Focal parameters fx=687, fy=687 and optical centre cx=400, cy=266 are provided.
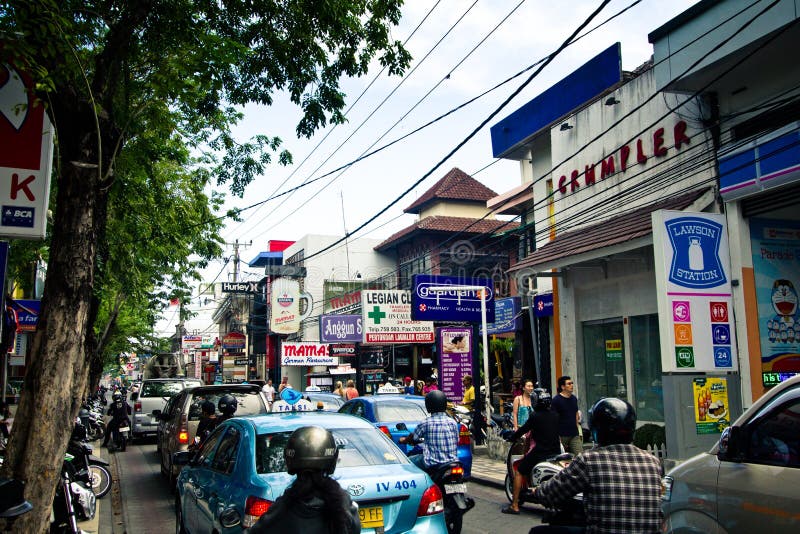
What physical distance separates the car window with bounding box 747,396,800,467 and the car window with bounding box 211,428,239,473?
4.05m

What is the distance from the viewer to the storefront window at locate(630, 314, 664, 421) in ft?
48.6

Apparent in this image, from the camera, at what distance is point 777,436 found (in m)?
4.66

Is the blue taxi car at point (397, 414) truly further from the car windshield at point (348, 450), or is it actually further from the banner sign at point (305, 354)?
the banner sign at point (305, 354)

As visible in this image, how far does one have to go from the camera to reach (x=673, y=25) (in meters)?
12.3

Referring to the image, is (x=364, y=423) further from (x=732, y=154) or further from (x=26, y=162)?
(x=732, y=154)

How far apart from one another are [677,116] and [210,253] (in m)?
14.2

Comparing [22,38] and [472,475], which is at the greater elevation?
[22,38]

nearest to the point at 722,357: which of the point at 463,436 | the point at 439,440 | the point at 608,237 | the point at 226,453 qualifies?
the point at 608,237

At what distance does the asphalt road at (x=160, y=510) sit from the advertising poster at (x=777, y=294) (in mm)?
5378

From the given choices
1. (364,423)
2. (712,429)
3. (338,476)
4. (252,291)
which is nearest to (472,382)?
(712,429)

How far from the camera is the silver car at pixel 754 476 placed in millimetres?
4426

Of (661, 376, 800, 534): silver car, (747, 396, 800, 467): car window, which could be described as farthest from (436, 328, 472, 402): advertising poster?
(747, 396, 800, 467): car window

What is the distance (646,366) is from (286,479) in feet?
38.6

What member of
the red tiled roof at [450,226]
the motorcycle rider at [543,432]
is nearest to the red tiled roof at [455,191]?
the red tiled roof at [450,226]
